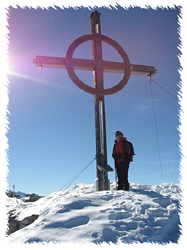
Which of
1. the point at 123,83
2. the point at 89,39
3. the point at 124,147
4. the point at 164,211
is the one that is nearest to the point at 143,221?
the point at 164,211

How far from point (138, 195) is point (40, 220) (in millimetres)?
2390

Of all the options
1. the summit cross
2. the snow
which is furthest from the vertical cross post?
the snow

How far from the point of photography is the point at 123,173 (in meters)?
6.71

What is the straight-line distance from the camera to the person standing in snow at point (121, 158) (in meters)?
6.70

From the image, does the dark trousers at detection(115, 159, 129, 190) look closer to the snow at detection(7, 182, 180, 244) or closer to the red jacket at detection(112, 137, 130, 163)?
the red jacket at detection(112, 137, 130, 163)

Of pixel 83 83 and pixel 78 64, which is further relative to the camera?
pixel 78 64

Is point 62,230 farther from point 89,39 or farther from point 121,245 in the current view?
point 89,39

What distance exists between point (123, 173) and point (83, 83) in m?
3.02

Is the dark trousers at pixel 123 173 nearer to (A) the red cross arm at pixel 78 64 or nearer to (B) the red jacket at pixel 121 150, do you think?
(B) the red jacket at pixel 121 150

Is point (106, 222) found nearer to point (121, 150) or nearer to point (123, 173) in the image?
point (123, 173)

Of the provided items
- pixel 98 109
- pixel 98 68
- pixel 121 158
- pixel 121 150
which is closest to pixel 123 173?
pixel 121 158

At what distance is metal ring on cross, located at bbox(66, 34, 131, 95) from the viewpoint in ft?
25.1

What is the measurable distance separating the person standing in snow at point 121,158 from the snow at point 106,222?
1.23 m

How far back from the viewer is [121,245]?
356cm
